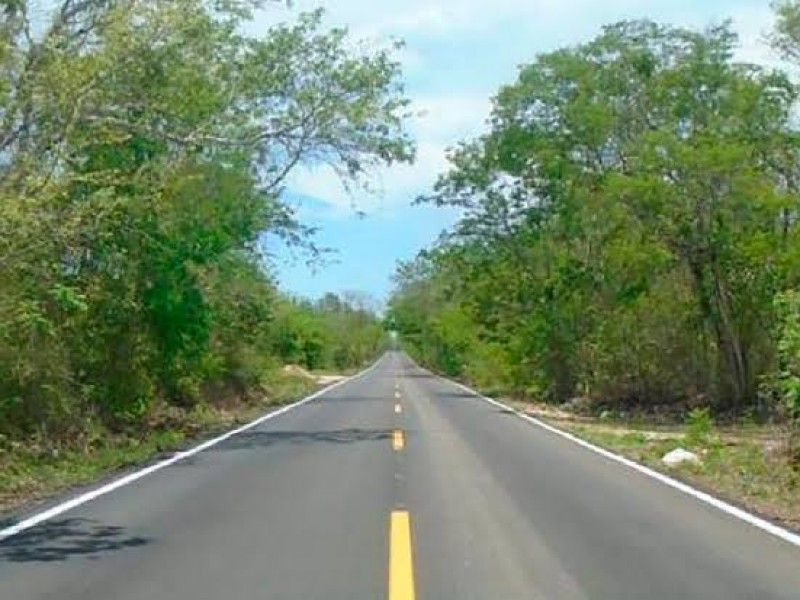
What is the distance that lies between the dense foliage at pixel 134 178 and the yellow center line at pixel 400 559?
21.1 ft

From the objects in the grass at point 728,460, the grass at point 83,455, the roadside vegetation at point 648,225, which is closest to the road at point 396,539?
the grass at point 728,460

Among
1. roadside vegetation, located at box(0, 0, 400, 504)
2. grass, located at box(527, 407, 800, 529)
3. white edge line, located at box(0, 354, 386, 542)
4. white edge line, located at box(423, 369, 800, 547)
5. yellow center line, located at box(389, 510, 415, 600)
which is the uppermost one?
roadside vegetation, located at box(0, 0, 400, 504)

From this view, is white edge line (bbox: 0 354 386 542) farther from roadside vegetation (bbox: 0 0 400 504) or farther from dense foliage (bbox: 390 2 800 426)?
dense foliage (bbox: 390 2 800 426)

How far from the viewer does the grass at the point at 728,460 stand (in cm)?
1390

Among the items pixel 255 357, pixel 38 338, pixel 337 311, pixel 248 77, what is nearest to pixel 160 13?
pixel 38 338

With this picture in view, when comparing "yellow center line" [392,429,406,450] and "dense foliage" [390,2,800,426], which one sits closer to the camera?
"yellow center line" [392,429,406,450]

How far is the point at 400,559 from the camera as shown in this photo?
9.52 metres

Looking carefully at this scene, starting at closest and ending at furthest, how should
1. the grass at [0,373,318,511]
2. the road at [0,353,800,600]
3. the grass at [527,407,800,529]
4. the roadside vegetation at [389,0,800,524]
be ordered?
the road at [0,353,800,600]
the grass at [527,407,800,529]
the grass at [0,373,318,511]
the roadside vegetation at [389,0,800,524]

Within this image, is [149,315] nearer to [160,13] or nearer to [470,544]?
[160,13]

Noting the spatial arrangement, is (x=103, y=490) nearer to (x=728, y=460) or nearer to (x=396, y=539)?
(x=396, y=539)

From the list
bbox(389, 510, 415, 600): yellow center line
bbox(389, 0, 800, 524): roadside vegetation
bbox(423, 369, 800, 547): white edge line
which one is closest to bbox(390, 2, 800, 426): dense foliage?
bbox(389, 0, 800, 524): roadside vegetation

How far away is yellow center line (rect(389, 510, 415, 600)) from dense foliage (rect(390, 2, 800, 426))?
17070 mm

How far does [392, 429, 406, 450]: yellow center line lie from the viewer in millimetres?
21688

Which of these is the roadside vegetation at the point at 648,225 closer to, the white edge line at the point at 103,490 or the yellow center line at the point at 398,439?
the yellow center line at the point at 398,439
